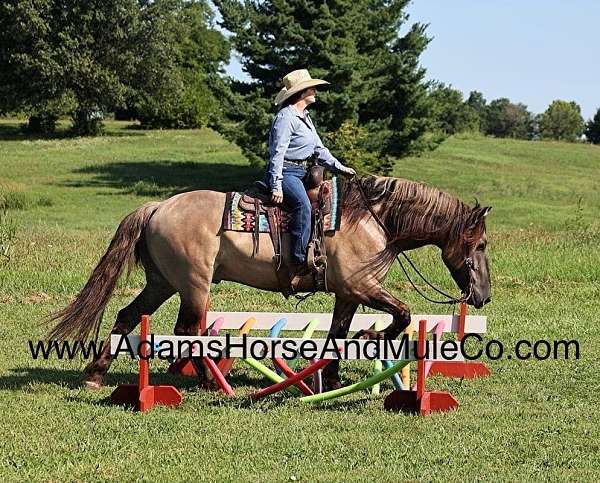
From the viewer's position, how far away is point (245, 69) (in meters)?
36.7

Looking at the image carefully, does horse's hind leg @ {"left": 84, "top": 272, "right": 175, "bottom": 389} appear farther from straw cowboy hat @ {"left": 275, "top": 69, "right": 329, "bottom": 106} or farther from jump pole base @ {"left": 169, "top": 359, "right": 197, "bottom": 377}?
straw cowboy hat @ {"left": 275, "top": 69, "right": 329, "bottom": 106}

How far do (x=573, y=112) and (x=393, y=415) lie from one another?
118 m

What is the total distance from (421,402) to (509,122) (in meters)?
126

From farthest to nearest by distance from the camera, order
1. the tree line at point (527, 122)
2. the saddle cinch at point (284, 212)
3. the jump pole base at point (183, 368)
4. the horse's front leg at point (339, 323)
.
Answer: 1. the tree line at point (527, 122)
2. the jump pole base at point (183, 368)
3. the horse's front leg at point (339, 323)
4. the saddle cinch at point (284, 212)

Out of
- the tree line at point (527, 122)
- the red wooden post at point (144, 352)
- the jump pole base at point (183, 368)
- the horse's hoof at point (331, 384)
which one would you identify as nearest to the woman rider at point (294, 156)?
the horse's hoof at point (331, 384)

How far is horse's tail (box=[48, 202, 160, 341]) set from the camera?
27.9ft

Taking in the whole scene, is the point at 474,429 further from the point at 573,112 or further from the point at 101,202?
the point at 573,112

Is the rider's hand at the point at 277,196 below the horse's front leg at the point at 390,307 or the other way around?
the other way around

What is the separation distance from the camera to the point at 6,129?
5975 cm

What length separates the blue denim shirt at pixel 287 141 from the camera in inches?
318

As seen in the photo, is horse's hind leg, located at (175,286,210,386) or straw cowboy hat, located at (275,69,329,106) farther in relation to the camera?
horse's hind leg, located at (175,286,210,386)

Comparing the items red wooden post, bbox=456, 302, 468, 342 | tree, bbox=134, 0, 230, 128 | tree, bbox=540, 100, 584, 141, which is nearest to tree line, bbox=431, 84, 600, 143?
tree, bbox=540, 100, 584, 141

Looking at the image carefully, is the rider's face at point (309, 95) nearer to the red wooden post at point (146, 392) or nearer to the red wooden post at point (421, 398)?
the red wooden post at point (421, 398)

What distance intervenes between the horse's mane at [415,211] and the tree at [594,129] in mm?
106018
